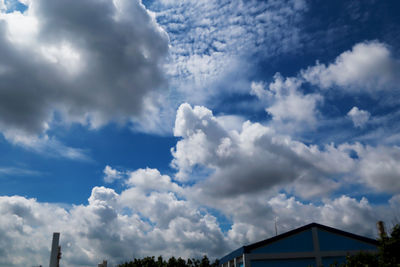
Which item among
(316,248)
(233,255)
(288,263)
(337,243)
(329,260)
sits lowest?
(288,263)

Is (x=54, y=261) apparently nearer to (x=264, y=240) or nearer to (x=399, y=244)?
(x=264, y=240)

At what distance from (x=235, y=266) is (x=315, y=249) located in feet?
28.1

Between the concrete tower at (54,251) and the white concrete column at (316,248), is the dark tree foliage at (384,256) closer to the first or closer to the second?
the white concrete column at (316,248)

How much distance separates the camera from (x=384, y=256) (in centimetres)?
2408

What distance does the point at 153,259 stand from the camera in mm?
35125

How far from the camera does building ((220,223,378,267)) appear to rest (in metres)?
33.0

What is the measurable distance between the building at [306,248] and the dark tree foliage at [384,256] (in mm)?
9203

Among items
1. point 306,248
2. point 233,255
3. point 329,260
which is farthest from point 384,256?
point 233,255

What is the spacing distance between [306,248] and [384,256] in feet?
33.3

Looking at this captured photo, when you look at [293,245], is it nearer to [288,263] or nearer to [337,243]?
[288,263]

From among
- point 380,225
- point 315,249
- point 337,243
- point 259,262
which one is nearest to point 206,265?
point 259,262

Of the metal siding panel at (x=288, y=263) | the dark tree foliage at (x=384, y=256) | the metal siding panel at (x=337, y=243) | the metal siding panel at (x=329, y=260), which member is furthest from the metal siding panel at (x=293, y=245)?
the dark tree foliage at (x=384, y=256)

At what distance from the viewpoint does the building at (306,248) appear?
108 feet

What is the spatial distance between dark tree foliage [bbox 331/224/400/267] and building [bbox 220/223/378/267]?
9.20m
